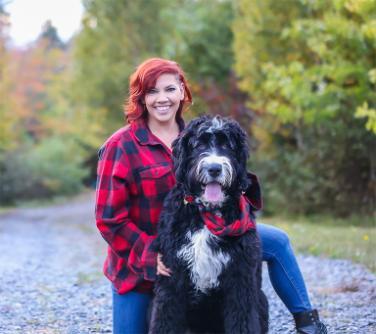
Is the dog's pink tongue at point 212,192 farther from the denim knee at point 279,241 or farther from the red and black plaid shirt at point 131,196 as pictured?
the denim knee at point 279,241

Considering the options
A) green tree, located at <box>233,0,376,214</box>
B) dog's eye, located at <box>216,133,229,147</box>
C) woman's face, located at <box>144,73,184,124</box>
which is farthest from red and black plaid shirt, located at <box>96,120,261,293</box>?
green tree, located at <box>233,0,376,214</box>

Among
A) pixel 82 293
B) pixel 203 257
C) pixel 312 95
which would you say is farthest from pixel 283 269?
pixel 312 95

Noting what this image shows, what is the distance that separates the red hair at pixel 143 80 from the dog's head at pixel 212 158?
727mm

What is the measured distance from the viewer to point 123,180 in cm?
470

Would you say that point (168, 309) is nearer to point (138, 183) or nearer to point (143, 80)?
point (138, 183)

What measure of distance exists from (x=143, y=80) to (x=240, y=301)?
1.74 meters

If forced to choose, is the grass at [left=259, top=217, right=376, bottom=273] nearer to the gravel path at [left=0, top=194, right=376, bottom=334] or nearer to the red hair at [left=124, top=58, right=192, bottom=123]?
the gravel path at [left=0, top=194, right=376, bottom=334]

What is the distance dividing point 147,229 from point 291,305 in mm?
1365

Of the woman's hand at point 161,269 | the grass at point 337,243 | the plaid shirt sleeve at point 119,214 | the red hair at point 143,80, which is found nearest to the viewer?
the woman's hand at point 161,269

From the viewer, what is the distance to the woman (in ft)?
15.3

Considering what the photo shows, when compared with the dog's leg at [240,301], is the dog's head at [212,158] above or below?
above

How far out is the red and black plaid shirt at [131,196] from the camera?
15.3ft

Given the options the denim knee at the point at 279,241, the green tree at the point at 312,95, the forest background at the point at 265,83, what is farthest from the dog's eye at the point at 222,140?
the green tree at the point at 312,95

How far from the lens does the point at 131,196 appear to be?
4.79m
